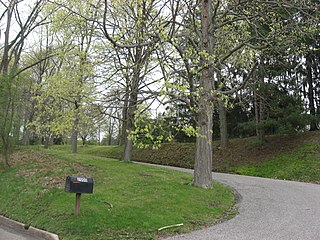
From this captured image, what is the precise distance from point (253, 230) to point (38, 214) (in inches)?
203

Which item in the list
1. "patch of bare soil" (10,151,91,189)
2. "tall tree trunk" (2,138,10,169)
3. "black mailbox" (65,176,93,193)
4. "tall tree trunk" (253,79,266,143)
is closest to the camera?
"black mailbox" (65,176,93,193)

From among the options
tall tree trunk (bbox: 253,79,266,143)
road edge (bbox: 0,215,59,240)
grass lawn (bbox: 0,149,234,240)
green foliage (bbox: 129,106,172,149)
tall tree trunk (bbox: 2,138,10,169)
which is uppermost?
tall tree trunk (bbox: 253,79,266,143)

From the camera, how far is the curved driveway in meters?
5.82

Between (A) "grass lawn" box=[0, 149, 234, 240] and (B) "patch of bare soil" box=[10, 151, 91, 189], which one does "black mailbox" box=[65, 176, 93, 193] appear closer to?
(A) "grass lawn" box=[0, 149, 234, 240]

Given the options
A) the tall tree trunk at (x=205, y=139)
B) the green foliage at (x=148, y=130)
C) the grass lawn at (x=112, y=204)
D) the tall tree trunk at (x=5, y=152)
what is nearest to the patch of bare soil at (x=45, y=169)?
the grass lawn at (x=112, y=204)

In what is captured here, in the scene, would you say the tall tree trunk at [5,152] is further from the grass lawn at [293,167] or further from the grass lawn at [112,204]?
the grass lawn at [293,167]

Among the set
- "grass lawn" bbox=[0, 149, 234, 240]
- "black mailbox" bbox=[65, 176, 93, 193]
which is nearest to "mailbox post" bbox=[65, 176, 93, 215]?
"black mailbox" bbox=[65, 176, 93, 193]

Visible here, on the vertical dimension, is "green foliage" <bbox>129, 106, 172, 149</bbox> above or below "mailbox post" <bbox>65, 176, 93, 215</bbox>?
above

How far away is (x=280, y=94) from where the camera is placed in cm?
1769

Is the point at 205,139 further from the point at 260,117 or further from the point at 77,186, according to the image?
the point at 260,117

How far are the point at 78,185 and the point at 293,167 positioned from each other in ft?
42.0

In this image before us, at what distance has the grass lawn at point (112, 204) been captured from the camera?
6.19 meters

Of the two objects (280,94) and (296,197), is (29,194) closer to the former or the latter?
(296,197)

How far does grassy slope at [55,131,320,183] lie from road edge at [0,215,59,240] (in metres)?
12.5
